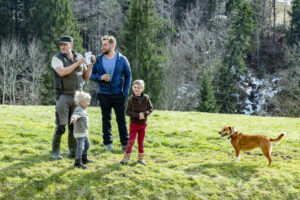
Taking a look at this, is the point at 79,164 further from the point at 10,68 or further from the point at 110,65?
the point at 10,68

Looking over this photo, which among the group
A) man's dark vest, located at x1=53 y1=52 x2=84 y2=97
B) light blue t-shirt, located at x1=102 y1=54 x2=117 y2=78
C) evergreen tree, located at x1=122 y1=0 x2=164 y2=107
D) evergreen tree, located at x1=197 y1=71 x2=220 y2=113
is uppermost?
evergreen tree, located at x1=122 y1=0 x2=164 y2=107

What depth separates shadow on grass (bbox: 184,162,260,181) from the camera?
24.1 ft

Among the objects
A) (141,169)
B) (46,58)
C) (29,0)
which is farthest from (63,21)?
(141,169)

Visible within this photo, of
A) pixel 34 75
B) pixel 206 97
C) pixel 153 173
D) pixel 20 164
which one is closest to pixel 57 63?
pixel 20 164

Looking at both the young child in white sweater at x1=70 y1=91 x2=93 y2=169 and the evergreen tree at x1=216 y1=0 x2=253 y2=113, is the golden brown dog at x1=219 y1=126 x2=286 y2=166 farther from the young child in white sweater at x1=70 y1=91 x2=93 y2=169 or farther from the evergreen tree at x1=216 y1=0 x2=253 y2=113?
the evergreen tree at x1=216 y1=0 x2=253 y2=113

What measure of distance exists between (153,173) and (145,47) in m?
30.3

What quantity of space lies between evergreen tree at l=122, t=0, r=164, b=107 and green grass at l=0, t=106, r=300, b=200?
26159mm

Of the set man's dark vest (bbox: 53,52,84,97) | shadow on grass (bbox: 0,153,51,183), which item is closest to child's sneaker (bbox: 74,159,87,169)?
shadow on grass (bbox: 0,153,51,183)

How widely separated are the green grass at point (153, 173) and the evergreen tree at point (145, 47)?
85.8 ft

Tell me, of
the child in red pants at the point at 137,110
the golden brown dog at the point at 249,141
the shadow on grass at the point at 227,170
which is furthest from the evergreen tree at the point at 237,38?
the child in red pants at the point at 137,110

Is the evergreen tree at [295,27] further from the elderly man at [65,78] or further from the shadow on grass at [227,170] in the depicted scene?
the elderly man at [65,78]

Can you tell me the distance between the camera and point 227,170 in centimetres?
757

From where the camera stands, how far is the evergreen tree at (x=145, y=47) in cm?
3556

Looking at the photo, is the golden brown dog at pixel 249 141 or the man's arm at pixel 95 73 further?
the man's arm at pixel 95 73
